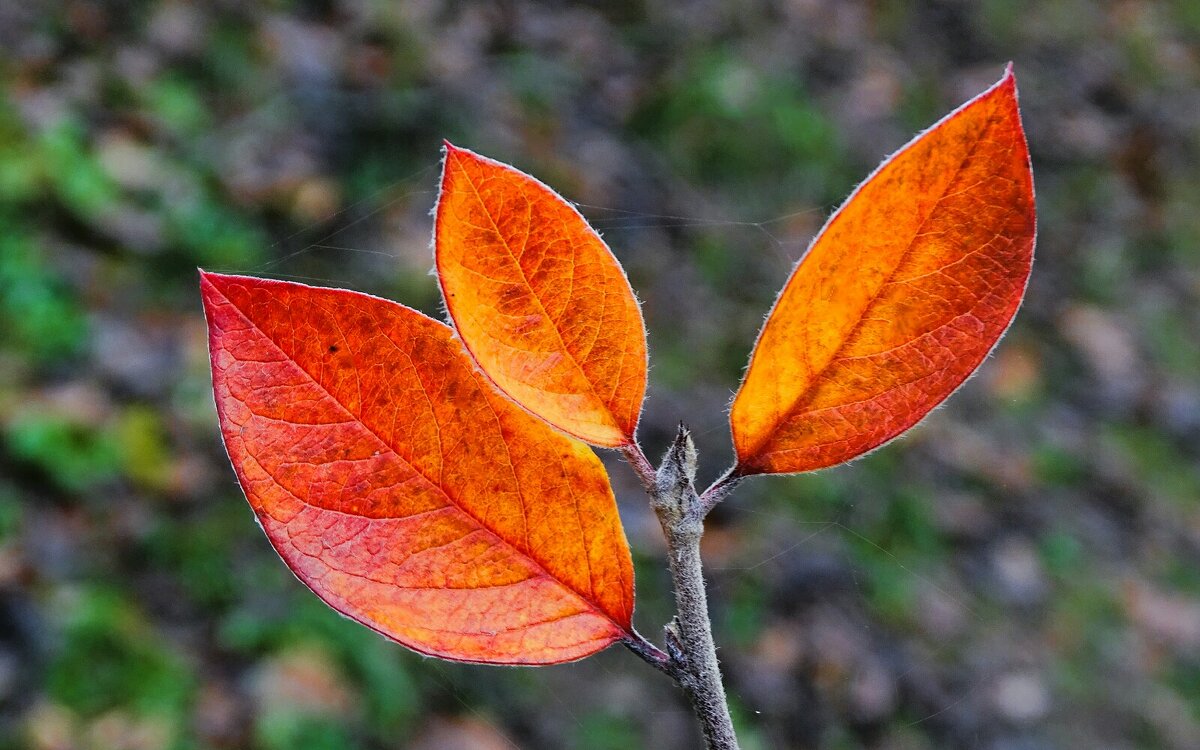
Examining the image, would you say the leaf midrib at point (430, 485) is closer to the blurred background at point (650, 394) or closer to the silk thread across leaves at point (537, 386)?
the silk thread across leaves at point (537, 386)

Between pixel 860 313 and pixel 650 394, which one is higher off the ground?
pixel 860 313

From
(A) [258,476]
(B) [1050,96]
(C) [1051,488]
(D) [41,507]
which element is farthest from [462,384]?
(B) [1050,96]

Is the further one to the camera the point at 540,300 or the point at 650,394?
the point at 650,394

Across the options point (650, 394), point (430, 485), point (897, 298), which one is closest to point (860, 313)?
point (897, 298)

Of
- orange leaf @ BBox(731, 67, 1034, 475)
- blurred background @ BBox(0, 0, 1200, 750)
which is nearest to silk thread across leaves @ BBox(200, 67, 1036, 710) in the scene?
orange leaf @ BBox(731, 67, 1034, 475)

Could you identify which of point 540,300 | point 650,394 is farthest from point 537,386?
point 650,394

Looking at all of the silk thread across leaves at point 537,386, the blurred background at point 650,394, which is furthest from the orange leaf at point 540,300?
the blurred background at point 650,394

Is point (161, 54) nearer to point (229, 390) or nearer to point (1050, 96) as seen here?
point (229, 390)

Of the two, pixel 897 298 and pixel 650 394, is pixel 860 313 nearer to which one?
pixel 897 298
